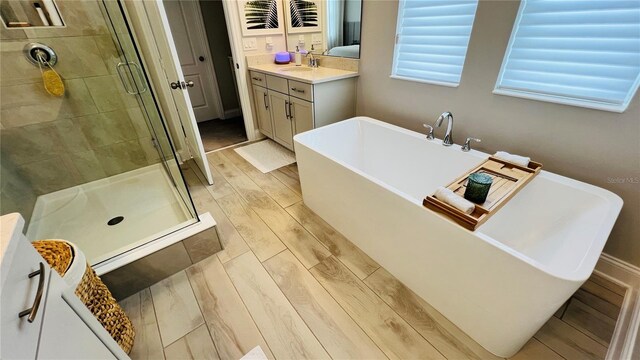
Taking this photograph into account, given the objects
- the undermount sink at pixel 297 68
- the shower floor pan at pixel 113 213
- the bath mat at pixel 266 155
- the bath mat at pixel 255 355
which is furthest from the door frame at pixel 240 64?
the bath mat at pixel 255 355

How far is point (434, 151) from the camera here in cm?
184

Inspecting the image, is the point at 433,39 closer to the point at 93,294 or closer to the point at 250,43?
the point at 250,43

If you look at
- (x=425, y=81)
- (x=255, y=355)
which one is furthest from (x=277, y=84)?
(x=255, y=355)

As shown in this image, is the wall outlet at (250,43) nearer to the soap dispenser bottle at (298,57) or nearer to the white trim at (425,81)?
the soap dispenser bottle at (298,57)

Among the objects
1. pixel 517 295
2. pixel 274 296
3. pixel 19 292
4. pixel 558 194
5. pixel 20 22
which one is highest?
pixel 20 22

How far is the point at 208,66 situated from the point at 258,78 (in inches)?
54.9

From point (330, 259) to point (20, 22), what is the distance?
2.74 m

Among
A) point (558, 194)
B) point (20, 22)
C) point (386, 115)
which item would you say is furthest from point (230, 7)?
point (558, 194)

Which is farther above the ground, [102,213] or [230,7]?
[230,7]

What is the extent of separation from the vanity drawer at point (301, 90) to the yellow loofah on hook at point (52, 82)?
1840 mm

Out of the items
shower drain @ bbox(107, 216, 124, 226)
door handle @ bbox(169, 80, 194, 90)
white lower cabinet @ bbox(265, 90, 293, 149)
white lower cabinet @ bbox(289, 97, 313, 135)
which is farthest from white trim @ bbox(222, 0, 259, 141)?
shower drain @ bbox(107, 216, 124, 226)

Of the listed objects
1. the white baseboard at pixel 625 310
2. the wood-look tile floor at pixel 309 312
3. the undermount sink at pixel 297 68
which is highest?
the undermount sink at pixel 297 68

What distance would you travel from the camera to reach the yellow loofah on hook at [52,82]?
1980 millimetres

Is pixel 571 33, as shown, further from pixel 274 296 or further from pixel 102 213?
pixel 102 213
